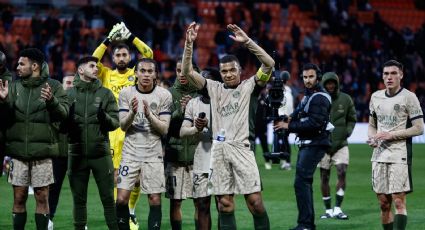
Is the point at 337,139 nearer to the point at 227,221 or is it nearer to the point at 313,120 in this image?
the point at 313,120

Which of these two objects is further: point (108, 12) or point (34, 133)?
point (108, 12)

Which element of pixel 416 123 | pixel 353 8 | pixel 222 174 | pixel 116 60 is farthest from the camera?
pixel 353 8

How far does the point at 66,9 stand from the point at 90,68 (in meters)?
24.6

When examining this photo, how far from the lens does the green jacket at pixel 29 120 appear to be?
10.3m

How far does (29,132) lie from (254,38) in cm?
2502

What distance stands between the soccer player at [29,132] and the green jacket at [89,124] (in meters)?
0.47

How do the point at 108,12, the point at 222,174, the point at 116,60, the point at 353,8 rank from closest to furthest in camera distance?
the point at 222,174 → the point at 116,60 → the point at 108,12 → the point at 353,8

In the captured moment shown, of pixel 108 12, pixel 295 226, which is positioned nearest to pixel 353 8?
pixel 108 12

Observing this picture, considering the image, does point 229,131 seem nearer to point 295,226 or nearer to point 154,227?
point 154,227

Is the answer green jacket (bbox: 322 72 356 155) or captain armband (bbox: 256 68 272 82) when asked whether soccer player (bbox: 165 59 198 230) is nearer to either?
captain armband (bbox: 256 68 272 82)

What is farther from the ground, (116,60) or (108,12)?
(108,12)

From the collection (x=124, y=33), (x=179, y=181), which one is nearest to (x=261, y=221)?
(x=179, y=181)

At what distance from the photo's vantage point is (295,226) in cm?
1280

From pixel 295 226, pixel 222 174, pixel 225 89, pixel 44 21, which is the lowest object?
pixel 295 226
